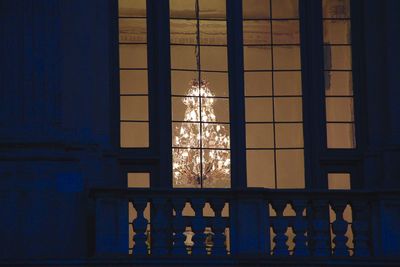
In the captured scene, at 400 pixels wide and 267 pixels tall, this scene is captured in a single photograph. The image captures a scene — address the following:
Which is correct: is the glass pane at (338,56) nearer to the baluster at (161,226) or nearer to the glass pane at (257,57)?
the glass pane at (257,57)

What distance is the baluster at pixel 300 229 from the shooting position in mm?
20391

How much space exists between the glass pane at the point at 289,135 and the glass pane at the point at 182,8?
1.83 meters

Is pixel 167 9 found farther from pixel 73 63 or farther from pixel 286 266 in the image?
pixel 286 266

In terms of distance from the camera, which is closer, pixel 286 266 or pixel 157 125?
pixel 286 266

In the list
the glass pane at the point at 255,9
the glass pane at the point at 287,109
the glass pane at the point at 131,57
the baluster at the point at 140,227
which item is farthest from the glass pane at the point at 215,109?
the baluster at the point at 140,227

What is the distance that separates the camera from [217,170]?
22219mm

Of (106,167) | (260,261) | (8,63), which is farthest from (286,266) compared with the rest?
(8,63)

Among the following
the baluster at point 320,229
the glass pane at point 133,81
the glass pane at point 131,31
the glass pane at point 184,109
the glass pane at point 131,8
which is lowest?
the baluster at point 320,229

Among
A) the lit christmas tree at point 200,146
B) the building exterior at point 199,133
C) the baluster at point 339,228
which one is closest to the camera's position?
the building exterior at point 199,133

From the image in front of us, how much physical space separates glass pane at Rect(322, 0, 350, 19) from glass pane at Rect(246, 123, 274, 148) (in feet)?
5.55

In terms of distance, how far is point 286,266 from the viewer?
20.2 m

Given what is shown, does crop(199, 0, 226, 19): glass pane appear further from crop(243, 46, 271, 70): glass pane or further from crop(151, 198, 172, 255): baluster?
crop(151, 198, 172, 255): baluster

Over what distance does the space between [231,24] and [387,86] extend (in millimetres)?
2145

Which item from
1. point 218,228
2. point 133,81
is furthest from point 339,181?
point 133,81
